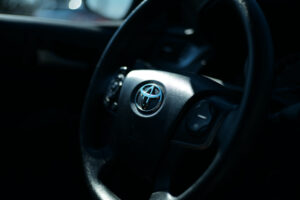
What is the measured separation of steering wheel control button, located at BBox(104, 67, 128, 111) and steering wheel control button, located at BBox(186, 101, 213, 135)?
32 cm

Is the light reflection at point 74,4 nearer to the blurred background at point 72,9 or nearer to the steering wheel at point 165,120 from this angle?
the blurred background at point 72,9

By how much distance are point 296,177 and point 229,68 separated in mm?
696

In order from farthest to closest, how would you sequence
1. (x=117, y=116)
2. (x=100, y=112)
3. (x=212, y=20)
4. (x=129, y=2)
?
(x=129, y=2) → (x=212, y=20) → (x=100, y=112) → (x=117, y=116)

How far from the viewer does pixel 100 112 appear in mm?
1271

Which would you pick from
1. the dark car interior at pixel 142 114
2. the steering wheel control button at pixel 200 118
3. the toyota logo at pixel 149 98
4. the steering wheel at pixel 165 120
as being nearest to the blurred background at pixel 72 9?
the dark car interior at pixel 142 114

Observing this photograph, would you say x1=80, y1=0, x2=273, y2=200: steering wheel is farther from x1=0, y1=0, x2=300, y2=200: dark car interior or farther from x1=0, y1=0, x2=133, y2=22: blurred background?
x1=0, y1=0, x2=133, y2=22: blurred background

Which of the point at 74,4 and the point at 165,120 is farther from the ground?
the point at 165,120

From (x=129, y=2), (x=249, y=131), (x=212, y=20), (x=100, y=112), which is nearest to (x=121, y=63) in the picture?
(x=100, y=112)

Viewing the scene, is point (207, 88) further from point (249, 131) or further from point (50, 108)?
point (50, 108)

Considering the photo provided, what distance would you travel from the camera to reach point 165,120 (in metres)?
0.90

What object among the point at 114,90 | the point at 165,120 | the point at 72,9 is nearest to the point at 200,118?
the point at 165,120

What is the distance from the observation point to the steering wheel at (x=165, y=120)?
707mm

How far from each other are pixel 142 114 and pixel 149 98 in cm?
5

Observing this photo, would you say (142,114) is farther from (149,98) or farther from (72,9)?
(72,9)
